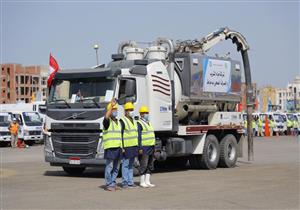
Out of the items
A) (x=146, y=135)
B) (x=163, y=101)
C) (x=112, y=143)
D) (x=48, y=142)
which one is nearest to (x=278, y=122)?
(x=163, y=101)

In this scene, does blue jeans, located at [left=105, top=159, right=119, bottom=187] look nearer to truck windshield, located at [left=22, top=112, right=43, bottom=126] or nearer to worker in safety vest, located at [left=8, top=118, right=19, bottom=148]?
worker in safety vest, located at [left=8, top=118, right=19, bottom=148]

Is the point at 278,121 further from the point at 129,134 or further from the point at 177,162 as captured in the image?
the point at 129,134

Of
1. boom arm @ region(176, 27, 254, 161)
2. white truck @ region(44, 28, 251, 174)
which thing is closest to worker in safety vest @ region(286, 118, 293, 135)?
boom arm @ region(176, 27, 254, 161)

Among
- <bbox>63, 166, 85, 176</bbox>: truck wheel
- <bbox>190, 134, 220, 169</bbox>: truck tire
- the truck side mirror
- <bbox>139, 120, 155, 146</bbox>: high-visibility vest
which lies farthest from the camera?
<bbox>190, 134, 220, 169</bbox>: truck tire

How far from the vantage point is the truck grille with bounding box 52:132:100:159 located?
1597cm

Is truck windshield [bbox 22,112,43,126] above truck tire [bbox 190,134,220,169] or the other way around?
above

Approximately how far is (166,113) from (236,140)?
4525mm

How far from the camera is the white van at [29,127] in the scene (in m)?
36.9

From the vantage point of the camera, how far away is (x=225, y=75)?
20.5 m

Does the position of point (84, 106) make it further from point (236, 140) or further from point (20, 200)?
point (236, 140)

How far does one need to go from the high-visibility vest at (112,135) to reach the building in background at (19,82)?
150243 millimetres

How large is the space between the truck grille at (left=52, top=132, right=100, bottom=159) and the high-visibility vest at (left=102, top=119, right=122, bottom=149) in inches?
101

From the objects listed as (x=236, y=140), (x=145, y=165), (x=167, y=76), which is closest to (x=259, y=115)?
(x=236, y=140)

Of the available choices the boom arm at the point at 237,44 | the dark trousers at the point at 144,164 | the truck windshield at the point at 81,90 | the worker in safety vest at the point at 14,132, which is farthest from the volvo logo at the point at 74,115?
the worker in safety vest at the point at 14,132
